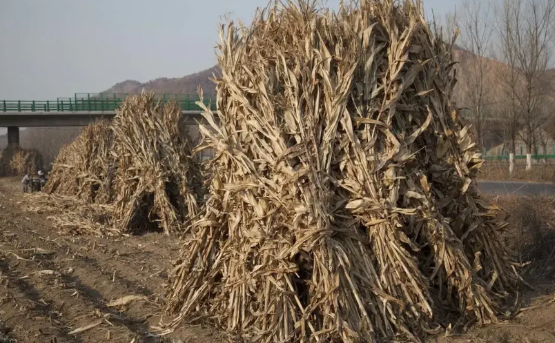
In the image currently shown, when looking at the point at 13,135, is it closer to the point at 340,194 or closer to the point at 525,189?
the point at 525,189

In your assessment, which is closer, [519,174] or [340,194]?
[340,194]

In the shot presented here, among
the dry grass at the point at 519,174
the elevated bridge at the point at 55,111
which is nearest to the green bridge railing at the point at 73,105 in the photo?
the elevated bridge at the point at 55,111

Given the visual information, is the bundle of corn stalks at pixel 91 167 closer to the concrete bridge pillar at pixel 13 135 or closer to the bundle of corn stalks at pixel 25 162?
the bundle of corn stalks at pixel 25 162

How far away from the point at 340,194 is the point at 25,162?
34.3 metres

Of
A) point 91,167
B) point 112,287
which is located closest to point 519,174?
point 91,167

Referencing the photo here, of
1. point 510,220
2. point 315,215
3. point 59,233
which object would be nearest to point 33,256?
point 59,233

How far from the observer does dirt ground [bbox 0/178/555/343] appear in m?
5.21

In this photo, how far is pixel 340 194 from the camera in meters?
5.04

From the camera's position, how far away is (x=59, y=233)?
11828mm

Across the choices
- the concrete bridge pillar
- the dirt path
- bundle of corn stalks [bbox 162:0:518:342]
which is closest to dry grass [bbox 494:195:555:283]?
bundle of corn stalks [bbox 162:0:518:342]

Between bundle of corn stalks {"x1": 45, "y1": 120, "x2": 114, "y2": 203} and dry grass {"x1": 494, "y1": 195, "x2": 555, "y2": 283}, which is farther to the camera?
bundle of corn stalks {"x1": 45, "y1": 120, "x2": 114, "y2": 203}

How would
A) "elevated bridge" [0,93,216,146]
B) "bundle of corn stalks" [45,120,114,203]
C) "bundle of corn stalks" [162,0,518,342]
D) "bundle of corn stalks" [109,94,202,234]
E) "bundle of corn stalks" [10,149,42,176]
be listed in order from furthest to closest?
A: "elevated bridge" [0,93,216,146]
"bundle of corn stalks" [10,149,42,176]
"bundle of corn stalks" [45,120,114,203]
"bundle of corn stalks" [109,94,202,234]
"bundle of corn stalks" [162,0,518,342]

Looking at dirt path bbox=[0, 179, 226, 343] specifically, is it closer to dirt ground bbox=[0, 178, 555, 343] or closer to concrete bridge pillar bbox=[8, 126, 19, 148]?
dirt ground bbox=[0, 178, 555, 343]

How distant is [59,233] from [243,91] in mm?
7764
